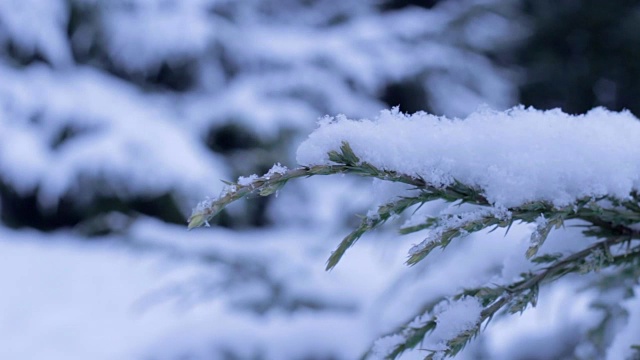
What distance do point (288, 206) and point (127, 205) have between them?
86 cm

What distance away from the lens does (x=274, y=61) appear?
3.71 m

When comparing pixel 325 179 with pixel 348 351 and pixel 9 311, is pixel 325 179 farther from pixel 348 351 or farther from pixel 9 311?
pixel 348 351

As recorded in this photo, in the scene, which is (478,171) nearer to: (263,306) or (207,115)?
(263,306)

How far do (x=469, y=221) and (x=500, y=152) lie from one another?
0.15 ft

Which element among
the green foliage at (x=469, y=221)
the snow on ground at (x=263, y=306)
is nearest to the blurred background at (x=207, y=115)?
the snow on ground at (x=263, y=306)

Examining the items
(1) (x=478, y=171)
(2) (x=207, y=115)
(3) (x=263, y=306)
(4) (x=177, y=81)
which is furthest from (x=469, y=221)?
(4) (x=177, y=81)

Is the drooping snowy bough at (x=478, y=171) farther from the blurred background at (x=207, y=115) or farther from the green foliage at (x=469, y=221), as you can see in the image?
the blurred background at (x=207, y=115)

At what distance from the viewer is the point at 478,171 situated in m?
0.36

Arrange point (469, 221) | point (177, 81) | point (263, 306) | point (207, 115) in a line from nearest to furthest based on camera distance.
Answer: point (469, 221)
point (263, 306)
point (207, 115)
point (177, 81)

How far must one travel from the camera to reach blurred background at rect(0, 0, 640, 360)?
1.99 m

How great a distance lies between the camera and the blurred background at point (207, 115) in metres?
1.99

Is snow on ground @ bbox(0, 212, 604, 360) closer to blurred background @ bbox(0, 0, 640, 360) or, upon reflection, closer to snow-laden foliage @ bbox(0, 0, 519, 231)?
blurred background @ bbox(0, 0, 640, 360)

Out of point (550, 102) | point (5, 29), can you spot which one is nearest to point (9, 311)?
point (5, 29)

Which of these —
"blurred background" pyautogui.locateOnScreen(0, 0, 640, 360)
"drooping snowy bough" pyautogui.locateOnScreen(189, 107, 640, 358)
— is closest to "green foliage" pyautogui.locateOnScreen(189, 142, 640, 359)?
"drooping snowy bough" pyautogui.locateOnScreen(189, 107, 640, 358)
